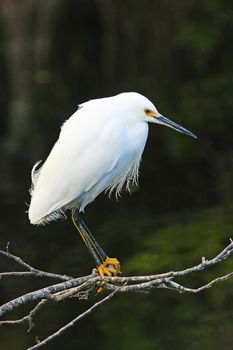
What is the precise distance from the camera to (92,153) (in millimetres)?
4336

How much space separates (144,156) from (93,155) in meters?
6.06

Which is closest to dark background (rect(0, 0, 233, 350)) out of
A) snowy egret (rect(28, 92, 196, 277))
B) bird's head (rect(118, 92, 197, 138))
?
snowy egret (rect(28, 92, 196, 277))

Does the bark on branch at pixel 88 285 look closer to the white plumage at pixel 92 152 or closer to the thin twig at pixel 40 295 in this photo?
the thin twig at pixel 40 295

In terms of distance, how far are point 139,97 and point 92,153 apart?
0.39 metres

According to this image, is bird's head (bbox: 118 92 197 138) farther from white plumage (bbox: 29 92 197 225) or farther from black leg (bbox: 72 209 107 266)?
black leg (bbox: 72 209 107 266)

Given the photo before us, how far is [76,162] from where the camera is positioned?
4367mm

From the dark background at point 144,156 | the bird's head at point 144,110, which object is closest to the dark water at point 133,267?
the dark background at point 144,156

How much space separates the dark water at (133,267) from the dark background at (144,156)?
0.04 feet

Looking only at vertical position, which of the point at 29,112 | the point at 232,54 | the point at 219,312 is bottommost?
the point at 219,312

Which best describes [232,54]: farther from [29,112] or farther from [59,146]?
[59,146]

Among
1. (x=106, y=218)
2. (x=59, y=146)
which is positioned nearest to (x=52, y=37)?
(x=106, y=218)

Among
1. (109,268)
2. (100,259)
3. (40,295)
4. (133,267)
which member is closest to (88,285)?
(40,295)

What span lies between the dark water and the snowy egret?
210cm

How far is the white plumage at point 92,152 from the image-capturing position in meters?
4.21
